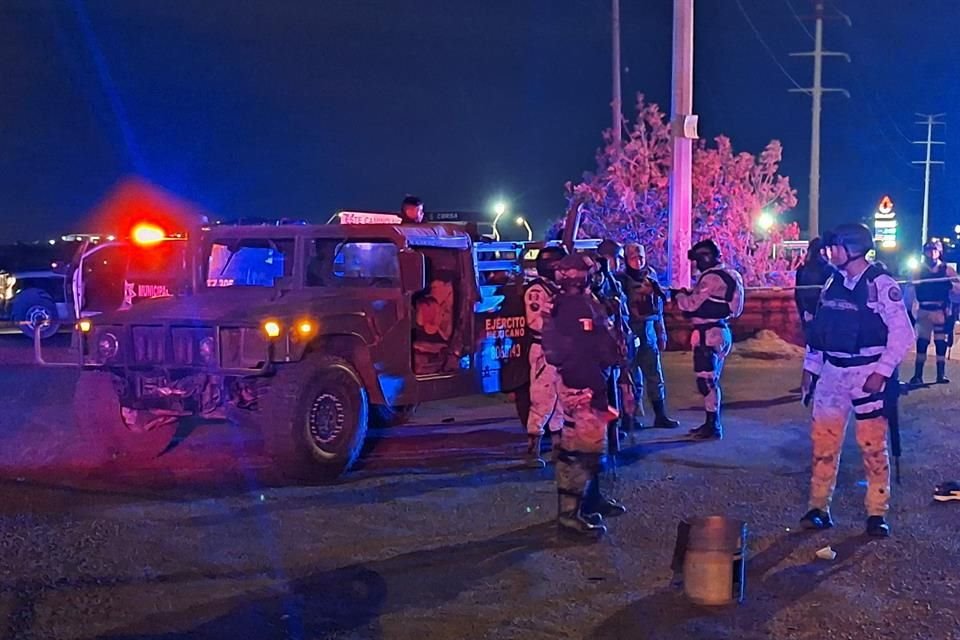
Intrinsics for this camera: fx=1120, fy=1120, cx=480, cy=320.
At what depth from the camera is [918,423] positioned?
1067 cm

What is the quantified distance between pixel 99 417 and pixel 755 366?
9270mm

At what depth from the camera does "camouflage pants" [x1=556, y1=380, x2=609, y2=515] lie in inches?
253

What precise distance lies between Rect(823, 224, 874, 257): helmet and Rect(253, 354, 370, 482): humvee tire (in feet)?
12.3

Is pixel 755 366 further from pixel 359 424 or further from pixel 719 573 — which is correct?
pixel 719 573

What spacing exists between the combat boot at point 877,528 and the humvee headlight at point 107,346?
548 cm

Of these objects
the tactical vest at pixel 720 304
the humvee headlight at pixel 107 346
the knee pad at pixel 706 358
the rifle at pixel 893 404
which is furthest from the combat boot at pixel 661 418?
the humvee headlight at pixel 107 346

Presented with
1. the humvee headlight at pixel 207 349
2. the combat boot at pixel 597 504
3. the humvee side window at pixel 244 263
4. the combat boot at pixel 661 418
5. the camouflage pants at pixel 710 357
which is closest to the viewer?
the combat boot at pixel 597 504

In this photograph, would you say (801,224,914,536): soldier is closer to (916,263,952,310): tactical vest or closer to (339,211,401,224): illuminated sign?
(339,211,401,224): illuminated sign

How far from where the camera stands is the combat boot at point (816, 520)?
673 centimetres

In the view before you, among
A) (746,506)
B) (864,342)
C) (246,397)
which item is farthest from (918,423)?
(246,397)

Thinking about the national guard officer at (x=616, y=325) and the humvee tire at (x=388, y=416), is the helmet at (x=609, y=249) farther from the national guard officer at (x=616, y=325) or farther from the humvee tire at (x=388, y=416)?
the humvee tire at (x=388, y=416)

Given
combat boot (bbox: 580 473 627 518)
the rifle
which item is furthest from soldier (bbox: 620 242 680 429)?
combat boot (bbox: 580 473 627 518)

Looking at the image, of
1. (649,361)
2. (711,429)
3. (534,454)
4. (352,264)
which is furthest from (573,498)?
(649,361)

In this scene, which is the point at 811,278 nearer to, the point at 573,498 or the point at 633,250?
the point at 633,250
